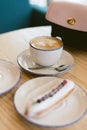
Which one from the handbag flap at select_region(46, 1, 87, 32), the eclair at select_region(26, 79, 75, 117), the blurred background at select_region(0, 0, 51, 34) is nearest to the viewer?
the eclair at select_region(26, 79, 75, 117)

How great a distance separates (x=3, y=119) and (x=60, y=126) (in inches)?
5.4

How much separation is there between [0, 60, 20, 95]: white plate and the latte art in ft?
0.31

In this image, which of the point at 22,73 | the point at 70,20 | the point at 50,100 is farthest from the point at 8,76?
the point at 70,20

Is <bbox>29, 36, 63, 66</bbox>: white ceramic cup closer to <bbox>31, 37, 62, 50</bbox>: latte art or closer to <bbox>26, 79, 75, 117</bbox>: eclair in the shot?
<bbox>31, 37, 62, 50</bbox>: latte art

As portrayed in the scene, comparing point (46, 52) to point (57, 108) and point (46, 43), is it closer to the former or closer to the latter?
point (46, 43)

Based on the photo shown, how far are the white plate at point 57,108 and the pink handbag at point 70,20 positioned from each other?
0.85ft

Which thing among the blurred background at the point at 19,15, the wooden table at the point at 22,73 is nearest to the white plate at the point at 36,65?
the wooden table at the point at 22,73

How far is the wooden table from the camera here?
54cm

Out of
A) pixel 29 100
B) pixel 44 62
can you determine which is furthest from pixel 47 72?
pixel 29 100

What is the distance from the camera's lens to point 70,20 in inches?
32.9

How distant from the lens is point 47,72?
712 millimetres

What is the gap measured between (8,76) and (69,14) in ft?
1.04

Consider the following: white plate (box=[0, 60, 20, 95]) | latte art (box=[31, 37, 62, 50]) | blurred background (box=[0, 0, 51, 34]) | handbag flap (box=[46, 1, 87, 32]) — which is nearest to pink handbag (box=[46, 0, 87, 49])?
handbag flap (box=[46, 1, 87, 32])

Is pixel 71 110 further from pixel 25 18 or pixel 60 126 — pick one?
pixel 25 18
